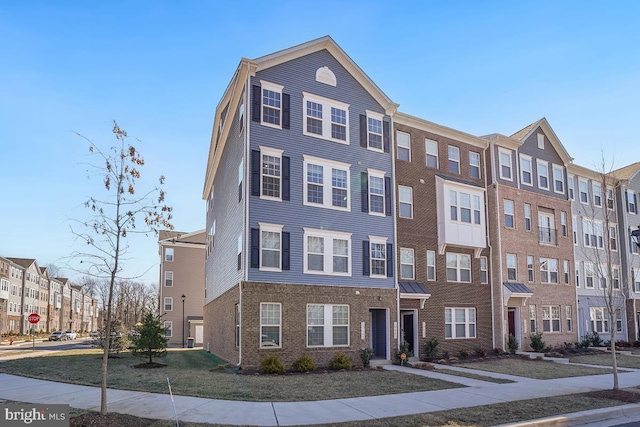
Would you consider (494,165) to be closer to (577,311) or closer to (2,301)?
(577,311)

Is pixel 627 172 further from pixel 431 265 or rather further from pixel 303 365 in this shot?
pixel 303 365

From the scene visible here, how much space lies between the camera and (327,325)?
21.4m

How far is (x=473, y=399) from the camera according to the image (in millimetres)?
13391

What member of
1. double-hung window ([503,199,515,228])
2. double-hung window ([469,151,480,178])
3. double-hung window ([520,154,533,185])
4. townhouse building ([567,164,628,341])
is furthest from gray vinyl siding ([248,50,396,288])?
townhouse building ([567,164,628,341])

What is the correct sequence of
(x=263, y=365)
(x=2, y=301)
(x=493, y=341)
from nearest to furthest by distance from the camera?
(x=263, y=365) < (x=493, y=341) < (x=2, y=301)

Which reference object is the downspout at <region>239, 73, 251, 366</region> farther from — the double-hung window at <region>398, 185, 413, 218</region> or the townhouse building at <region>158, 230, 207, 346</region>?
the townhouse building at <region>158, 230, 207, 346</region>

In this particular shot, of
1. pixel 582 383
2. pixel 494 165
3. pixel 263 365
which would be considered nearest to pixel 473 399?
pixel 582 383

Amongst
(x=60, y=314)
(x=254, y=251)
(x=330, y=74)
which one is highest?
(x=330, y=74)

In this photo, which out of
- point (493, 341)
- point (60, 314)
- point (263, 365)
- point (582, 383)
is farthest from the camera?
point (60, 314)

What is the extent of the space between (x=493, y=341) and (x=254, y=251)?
1551cm

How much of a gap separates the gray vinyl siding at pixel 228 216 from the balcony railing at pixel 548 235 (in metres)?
19.4

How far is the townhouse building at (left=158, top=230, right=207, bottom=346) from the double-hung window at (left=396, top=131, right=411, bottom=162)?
27.7m

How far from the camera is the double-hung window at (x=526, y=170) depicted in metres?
31.3

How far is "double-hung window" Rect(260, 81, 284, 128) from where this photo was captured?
21.4 metres
